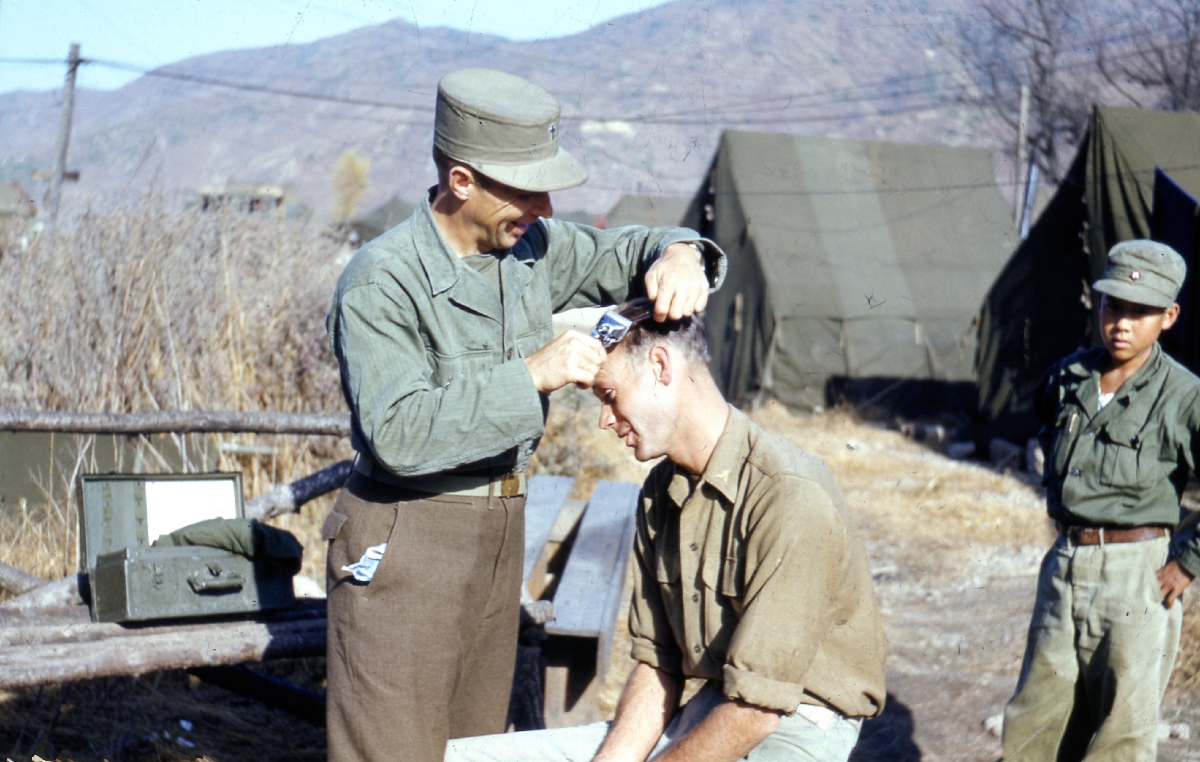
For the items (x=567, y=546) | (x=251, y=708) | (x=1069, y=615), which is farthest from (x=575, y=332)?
(x=567, y=546)

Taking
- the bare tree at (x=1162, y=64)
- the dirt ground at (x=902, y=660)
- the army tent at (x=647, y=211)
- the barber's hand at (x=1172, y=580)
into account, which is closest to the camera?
the barber's hand at (x=1172, y=580)

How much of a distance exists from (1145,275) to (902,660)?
8.22ft

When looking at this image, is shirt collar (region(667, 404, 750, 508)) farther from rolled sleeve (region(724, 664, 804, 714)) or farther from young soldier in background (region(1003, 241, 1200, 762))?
young soldier in background (region(1003, 241, 1200, 762))

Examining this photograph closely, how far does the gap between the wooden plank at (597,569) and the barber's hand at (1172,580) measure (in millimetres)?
1813

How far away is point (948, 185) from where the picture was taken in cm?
1438

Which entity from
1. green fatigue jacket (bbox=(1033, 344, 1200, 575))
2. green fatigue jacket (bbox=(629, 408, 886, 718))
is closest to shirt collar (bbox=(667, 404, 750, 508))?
green fatigue jacket (bbox=(629, 408, 886, 718))

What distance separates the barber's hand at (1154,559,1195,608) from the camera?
3.29 m

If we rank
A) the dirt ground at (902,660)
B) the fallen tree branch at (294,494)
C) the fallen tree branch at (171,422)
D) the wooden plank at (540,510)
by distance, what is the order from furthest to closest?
the wooden plank at (540,510) → the fallen tree branch at (294,494) → the fallen tree branch at (171,422) → the dirt ground at (902,660)

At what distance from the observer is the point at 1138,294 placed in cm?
338

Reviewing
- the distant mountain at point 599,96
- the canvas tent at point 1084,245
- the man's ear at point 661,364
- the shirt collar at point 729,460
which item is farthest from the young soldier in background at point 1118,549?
the canvas tent at point 1084,245

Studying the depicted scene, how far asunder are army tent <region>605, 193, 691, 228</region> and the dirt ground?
36.5 feet

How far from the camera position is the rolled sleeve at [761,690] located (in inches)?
77.5

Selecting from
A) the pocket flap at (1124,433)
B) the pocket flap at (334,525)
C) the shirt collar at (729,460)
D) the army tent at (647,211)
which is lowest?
the army tent at (647,211)

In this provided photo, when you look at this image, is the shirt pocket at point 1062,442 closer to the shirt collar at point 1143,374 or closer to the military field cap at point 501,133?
the shirt collar at point 1143,374
